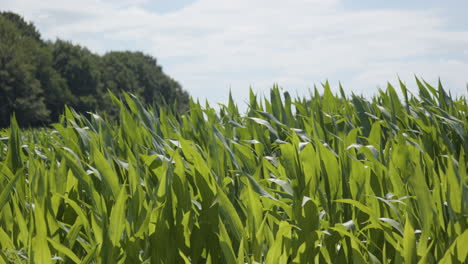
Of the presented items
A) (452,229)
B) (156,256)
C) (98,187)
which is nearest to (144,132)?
(98,187)

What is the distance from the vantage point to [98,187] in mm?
2197

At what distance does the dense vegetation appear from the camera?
43.2 metres

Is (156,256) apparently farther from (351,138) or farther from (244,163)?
(351,138)

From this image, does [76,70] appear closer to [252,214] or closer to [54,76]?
[54,76]

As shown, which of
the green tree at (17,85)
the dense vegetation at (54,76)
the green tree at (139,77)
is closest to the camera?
the green tree at (17,85)

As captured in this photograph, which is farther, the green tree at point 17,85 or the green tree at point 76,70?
the green tree at point 76,70

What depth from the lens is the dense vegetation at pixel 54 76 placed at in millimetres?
43156

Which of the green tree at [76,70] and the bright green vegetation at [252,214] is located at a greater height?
the green tree at [76,70]

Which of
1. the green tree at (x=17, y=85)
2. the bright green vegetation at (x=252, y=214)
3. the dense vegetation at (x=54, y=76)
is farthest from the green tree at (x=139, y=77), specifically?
the bright green vegetation at (x=252, y=214)

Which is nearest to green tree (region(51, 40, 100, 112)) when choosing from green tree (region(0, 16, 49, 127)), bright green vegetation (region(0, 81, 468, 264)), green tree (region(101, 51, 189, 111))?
green tree (region(101, 51, 189, 111))

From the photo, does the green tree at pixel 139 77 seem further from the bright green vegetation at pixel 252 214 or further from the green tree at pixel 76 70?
the bright green vegetation at pixel 252 214

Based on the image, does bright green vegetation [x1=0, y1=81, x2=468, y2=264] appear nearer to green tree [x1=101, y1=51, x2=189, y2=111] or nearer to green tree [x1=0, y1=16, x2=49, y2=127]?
green tree [x1=0, y1=16, x2=49, y2=127]

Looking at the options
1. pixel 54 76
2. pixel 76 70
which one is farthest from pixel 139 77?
pixel 54 76

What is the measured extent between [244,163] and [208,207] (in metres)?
0.47
